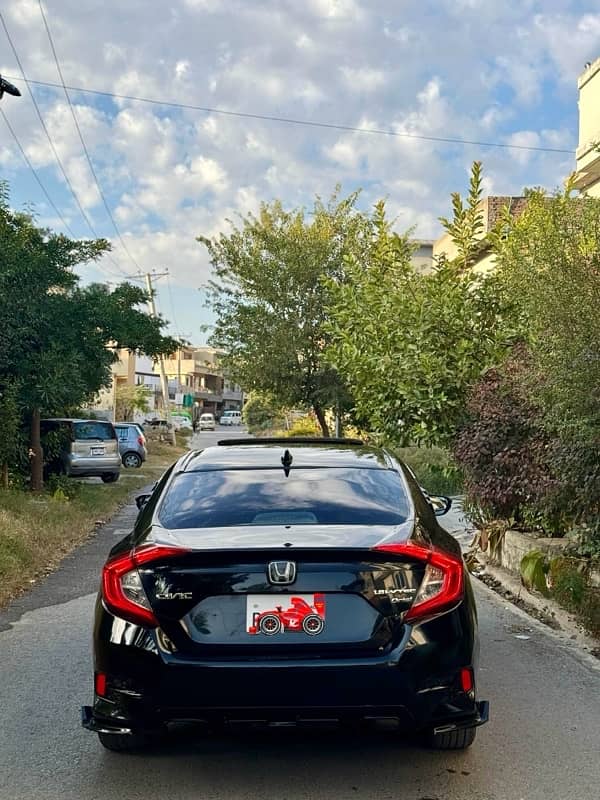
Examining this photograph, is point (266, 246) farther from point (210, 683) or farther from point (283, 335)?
point (210, 683)

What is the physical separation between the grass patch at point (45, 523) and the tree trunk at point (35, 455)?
0.91ft

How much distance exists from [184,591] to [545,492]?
5325mm

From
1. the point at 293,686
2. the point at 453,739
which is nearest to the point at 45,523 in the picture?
the point at 453,739

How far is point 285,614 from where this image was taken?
382 cm

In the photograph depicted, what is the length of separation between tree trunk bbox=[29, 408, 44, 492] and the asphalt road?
427 inches

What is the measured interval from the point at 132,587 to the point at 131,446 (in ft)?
84.4

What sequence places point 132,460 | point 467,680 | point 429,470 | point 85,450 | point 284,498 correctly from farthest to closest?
point 132,460 → point 85,450 → point 429,470 → point 284,498 → point 467,680

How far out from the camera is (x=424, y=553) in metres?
3.96

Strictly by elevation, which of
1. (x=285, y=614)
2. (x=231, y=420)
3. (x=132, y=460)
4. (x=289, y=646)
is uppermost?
(x=285, y=614)

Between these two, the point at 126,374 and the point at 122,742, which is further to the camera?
the point at 126,374

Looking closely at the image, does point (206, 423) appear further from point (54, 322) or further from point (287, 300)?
point (54, 322)

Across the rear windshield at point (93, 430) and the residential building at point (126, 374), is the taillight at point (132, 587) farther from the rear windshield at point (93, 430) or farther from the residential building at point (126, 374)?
the residential building at point (126, 374)

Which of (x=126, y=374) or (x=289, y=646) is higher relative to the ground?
(x=126, y=374)

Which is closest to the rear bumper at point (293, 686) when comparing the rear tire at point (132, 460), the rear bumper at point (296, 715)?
the rear bumper at point (296, 715)
